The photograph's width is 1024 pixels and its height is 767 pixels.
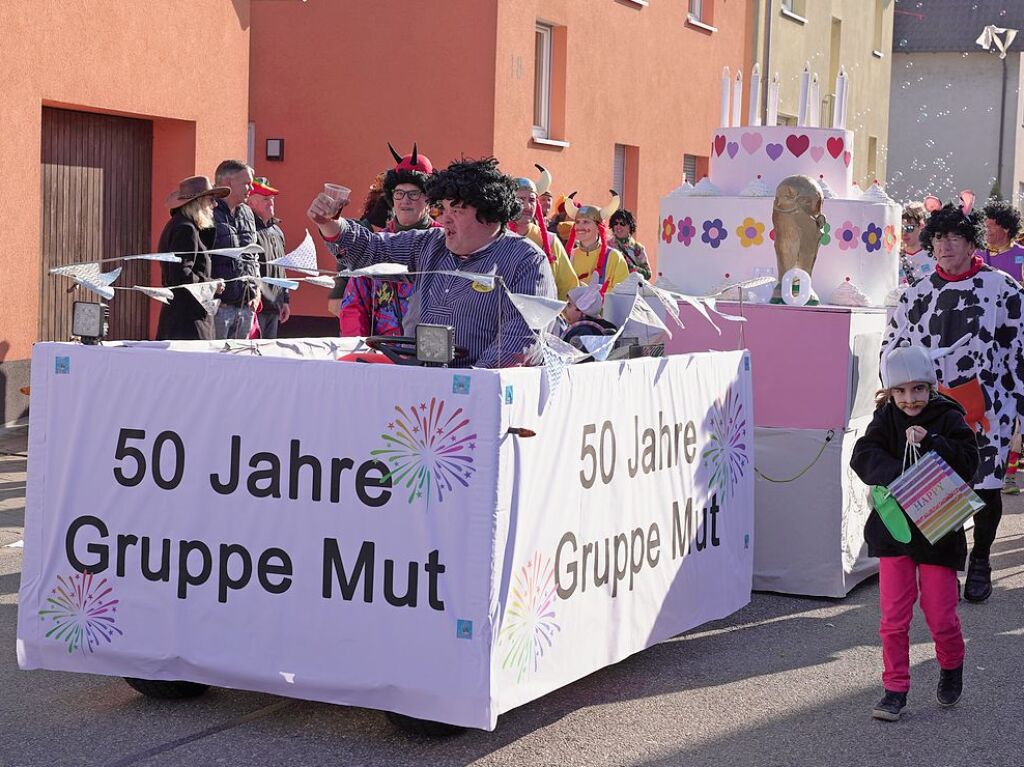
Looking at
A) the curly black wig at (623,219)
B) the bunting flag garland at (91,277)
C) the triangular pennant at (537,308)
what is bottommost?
the triangular pennant at (537,308)

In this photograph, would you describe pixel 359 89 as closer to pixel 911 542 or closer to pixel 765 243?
pixel 765 243

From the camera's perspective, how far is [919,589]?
562 cm

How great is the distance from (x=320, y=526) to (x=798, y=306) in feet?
11.2

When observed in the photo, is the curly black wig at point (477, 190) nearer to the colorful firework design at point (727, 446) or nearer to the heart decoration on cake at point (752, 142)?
the colorful firework design at point (727, 446)

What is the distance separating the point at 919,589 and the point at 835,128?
13.0 ft

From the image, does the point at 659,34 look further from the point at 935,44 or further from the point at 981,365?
the point at 935,44

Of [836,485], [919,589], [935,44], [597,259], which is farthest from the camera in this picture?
[935,44]

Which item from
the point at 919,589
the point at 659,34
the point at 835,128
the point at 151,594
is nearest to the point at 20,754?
the point at 151,594

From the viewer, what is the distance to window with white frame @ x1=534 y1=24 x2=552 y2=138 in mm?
19062

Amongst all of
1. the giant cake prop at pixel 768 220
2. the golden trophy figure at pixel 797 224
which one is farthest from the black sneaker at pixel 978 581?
the golden trophy figure at pixel 797 224

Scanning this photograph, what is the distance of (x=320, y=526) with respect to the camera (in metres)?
4.81

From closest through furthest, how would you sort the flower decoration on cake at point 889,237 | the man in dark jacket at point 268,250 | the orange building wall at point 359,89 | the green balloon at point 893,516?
the green balloon at point 893,516, the flower decoration on cake at point 889,237, the man in dark jacket at point 268,250, the orange building wall at point 359,89

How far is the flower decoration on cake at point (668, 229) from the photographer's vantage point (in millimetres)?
8602

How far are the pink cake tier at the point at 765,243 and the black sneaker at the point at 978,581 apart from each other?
1.54 m
